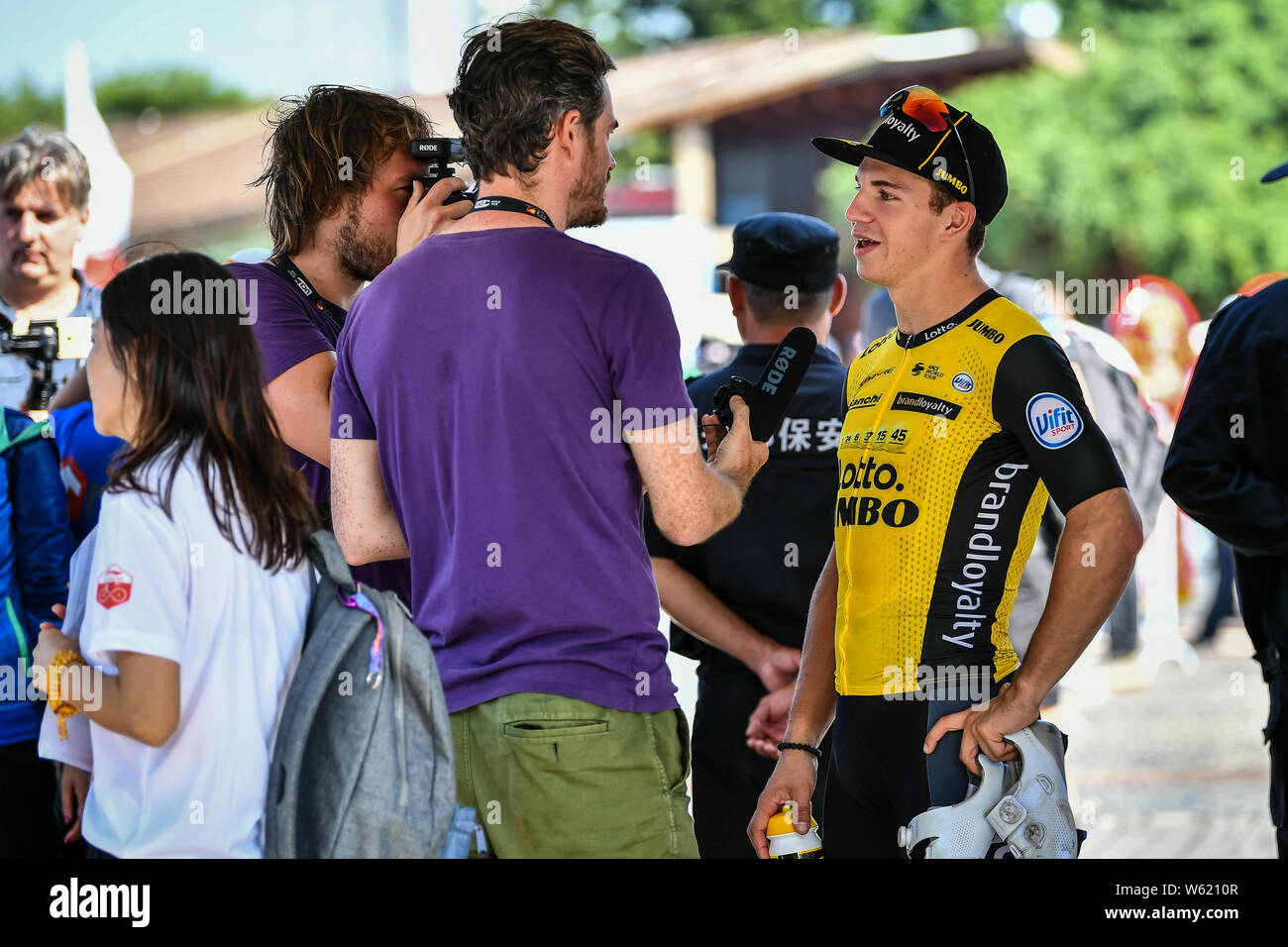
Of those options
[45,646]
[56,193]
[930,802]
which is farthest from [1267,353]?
[56,193]

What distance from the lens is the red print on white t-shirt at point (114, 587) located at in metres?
2.15

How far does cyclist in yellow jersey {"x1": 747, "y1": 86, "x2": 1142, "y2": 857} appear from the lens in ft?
8.09

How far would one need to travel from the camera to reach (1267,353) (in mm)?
3057

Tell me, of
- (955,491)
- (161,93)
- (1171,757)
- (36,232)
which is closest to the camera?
(955,491)

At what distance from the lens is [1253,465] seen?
310 cm

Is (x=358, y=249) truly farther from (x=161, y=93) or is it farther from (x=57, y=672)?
(x=161, y=93)

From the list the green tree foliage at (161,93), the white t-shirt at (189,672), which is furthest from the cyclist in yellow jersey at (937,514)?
the green tree foliage at (161,93)

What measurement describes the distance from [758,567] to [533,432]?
4.30ft

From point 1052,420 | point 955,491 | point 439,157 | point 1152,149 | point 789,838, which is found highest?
point 1152,149

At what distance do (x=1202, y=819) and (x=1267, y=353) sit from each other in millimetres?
3595

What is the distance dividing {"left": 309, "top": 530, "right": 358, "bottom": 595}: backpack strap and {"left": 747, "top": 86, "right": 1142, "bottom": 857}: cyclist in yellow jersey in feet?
3.22

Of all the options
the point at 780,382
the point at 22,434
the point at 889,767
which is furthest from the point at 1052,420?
the point at 22,434
